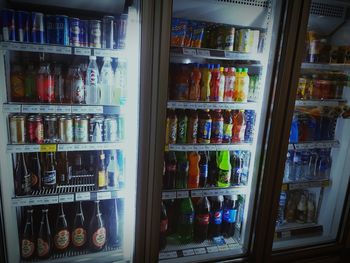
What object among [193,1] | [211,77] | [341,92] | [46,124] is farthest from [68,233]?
[341,92]

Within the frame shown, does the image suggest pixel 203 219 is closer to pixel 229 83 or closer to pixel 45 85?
pixel 229 83

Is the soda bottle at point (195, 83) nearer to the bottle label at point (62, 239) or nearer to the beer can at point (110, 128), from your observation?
the beer can at point (110, 128)

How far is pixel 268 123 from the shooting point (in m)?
1.38

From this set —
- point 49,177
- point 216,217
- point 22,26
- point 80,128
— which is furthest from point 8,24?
point 216,217

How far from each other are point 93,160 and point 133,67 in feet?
2.33

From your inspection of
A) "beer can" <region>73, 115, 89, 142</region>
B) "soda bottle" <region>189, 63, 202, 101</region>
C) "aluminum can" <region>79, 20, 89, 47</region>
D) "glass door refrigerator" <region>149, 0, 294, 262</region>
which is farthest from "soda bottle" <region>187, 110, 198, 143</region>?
"aluminum can" <region>79, 20, 89, 47</region>

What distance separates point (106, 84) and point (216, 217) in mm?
1128

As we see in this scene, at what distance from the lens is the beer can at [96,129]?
1451 millimetres

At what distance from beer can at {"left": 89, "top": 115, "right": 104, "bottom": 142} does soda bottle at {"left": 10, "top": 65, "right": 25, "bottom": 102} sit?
15.2 inches

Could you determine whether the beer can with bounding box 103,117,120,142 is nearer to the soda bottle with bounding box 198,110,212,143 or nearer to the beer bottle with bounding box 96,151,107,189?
the beer bottle with bounding box 96,151,107,189

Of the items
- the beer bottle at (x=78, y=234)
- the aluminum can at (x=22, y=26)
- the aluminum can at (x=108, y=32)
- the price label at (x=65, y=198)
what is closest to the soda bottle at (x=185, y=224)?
the beer bottle at (x=78, y=234)

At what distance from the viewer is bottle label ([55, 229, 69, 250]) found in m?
1.51

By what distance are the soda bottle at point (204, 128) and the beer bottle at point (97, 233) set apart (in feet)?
2.59

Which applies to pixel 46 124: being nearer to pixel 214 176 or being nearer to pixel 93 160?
pixel 93 160
